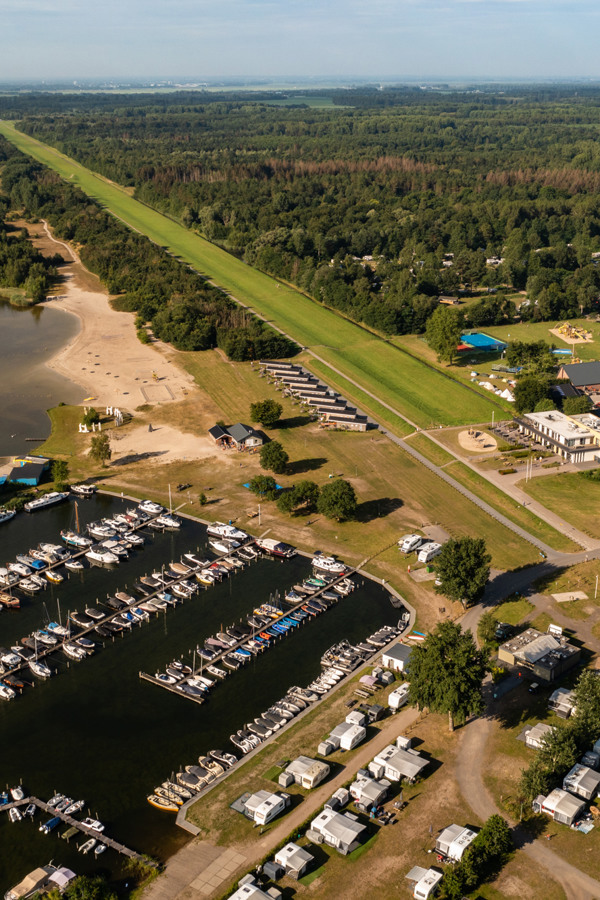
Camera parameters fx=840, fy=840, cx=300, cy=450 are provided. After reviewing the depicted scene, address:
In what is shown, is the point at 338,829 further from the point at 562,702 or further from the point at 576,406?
the point at 576,406

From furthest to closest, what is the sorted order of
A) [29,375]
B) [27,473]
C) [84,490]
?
[29,375]
[27,473]
[84,490]

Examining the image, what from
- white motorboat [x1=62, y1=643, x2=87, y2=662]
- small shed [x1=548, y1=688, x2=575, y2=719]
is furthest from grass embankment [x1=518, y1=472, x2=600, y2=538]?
white motorboat [x1=62, y1=643, x2=87, y2=662]

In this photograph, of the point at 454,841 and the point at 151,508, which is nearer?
the point at 454,841

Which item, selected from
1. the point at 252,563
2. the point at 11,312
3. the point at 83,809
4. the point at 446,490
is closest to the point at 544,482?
the point at 446,490

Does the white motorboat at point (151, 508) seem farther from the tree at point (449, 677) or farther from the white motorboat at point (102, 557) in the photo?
the tree at point (449, 677)

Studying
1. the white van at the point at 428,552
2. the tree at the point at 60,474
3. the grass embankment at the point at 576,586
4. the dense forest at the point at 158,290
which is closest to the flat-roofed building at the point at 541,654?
the grass embankment at the point at 576,586

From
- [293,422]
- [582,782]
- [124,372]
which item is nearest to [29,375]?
[124,372]

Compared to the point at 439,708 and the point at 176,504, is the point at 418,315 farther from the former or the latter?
the point at 439,708

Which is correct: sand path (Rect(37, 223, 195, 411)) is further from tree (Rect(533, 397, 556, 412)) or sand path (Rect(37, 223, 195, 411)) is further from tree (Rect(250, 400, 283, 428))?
tree (Rect(533, 397, 556, 412))
